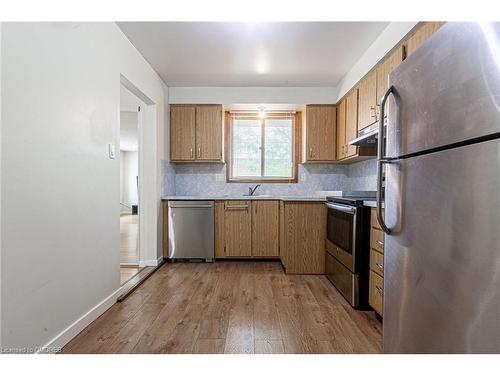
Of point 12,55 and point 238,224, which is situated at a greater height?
point 12,55

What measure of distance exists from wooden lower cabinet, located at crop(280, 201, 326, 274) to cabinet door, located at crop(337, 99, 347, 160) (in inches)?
34.1

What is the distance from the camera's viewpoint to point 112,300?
7.55 ft

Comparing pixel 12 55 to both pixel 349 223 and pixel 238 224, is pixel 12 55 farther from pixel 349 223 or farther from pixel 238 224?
pixel 238 224

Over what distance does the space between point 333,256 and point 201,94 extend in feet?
8.94

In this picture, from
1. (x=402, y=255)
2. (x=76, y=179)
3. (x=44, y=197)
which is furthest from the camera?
(x=76, y=179)

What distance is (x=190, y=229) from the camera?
12.0ft

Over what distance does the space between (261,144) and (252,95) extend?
0.76 metres

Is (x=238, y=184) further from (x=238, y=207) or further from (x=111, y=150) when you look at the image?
(x=111, y=150)

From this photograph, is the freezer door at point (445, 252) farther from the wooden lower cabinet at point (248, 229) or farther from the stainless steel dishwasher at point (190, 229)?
the stainless steel dishwasher at point (190, 229)

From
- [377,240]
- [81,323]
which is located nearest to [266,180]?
[377,240]

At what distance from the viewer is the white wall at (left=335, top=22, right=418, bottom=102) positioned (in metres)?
2.16

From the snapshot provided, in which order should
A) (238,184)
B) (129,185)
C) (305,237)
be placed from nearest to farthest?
(305,237) < (238,184) < (129,185)

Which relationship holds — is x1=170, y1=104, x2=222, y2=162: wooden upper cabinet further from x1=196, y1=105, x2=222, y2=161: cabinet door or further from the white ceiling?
the white ceiling
